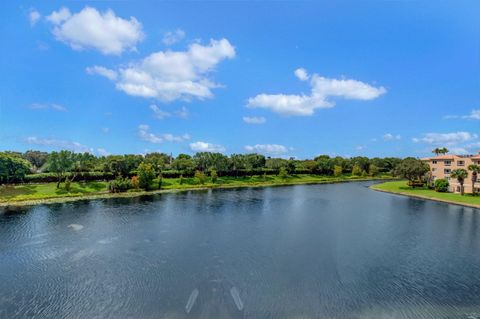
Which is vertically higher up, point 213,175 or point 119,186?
point 213,175

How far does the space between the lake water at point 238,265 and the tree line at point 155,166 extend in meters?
27.5

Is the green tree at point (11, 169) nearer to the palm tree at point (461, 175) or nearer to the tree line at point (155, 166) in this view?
the tree line at point (155, 166)

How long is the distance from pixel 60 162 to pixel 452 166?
9970cm

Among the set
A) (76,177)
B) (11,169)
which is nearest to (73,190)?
(76,177)

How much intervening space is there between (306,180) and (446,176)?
45781 millimetres

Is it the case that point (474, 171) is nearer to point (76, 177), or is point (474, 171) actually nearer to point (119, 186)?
point (119, 186)

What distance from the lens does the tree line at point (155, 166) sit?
66.1m

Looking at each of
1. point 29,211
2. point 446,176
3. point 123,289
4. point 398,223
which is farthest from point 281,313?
point 446,176

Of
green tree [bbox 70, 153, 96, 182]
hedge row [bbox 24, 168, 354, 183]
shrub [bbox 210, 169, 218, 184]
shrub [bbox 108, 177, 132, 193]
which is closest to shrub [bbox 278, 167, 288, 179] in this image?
hedge row [bbox 24, 168, 354, 183]

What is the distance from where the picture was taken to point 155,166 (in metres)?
91.4

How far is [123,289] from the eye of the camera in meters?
19.5

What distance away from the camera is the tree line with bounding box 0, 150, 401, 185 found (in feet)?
217

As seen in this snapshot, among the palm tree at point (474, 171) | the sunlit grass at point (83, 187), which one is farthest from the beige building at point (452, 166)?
the sunlit grass at point (83, 187)

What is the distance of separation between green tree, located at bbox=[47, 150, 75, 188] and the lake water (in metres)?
24.4
